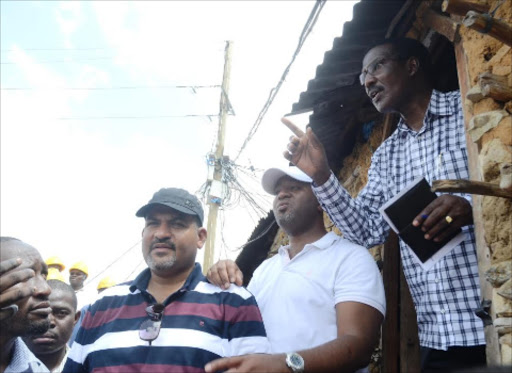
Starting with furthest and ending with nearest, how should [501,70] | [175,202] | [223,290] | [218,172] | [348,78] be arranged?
1. [218,172]
2. [348,78]
3. [175,202]
4. [223,290]
5. [501,70]

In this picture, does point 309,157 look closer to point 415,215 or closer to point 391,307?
point 415,215

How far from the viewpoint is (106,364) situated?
199cm

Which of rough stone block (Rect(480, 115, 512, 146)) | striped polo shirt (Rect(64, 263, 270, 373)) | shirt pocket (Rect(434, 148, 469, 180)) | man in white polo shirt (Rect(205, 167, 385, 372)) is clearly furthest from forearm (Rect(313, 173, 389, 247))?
rough stone block (Rect(480, 115, 512, 146))

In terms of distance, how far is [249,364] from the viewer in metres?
1.72

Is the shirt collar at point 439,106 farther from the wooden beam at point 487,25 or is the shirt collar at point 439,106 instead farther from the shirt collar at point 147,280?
the shirt collar at point 147,280

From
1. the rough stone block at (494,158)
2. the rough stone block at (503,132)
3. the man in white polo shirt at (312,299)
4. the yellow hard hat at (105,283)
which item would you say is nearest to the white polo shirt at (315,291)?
the man in white polo shirt at (312,299)

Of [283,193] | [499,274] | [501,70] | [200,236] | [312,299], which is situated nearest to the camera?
[499,274]

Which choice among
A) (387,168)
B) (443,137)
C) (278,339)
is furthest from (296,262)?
(443,137)

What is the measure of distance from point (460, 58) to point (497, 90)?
1.47 ft

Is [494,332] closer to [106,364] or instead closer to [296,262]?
[296,262]

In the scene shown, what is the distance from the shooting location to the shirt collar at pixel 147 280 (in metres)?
2.22

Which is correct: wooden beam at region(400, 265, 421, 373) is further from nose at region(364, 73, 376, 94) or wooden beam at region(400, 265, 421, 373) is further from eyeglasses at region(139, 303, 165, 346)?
eyeglasses at region(139, 303, 165, 346)

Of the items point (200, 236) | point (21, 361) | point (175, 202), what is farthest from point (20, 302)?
point (200, 236)

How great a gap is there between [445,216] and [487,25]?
0.80 m
